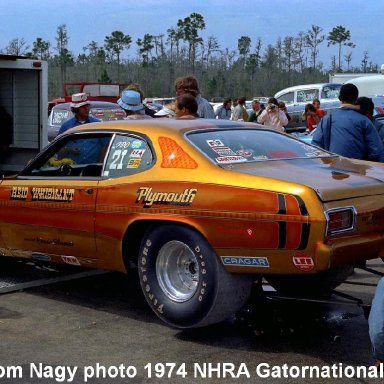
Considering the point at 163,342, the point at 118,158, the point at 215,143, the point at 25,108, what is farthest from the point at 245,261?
the point at 25,108

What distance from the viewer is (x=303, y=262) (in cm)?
453

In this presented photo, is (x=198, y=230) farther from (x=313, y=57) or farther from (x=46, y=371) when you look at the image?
(x=313, y=57)

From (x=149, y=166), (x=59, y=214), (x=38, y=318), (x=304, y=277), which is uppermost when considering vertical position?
(x=149, y=166)

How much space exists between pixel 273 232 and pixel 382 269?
2.86m

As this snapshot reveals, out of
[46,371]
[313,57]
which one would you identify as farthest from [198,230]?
[313,57]

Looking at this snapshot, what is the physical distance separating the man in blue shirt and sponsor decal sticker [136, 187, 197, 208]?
256 centimetres

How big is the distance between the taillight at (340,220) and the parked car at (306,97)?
20034mm

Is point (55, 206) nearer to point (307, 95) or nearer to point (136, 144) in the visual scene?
point (136, 144)

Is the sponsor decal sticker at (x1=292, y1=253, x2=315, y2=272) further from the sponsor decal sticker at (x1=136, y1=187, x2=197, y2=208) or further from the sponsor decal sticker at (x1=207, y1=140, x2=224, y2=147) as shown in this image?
the sponsor decal sticker at (x1=207, y1=140, x2=224, y2=147)

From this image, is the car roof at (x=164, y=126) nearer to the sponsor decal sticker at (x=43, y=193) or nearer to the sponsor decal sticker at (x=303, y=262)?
the sponsor decal sticker at (x=43, y=193)

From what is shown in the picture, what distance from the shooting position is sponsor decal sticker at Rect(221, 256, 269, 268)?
468cm

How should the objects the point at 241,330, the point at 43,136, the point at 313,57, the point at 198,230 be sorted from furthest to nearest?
the point at 313,57 < the point at 43,136 < the point at 241,330 < the point at 198,230

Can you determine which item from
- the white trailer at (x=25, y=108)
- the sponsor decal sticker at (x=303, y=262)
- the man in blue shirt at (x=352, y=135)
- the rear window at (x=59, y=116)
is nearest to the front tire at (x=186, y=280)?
the sponsor decal sticker at (x=303, y=262)

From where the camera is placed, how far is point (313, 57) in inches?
2108
